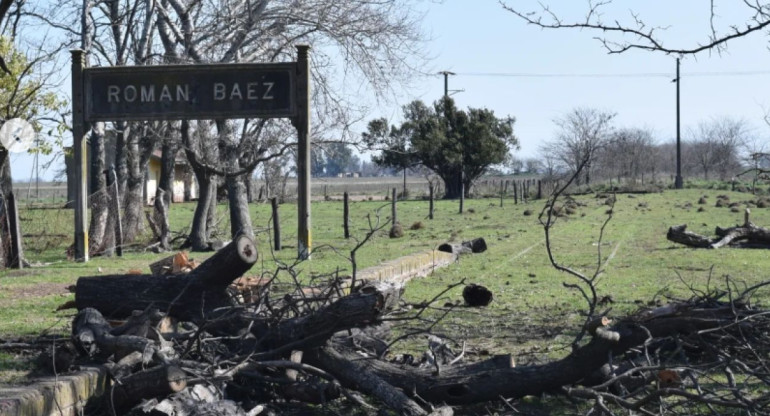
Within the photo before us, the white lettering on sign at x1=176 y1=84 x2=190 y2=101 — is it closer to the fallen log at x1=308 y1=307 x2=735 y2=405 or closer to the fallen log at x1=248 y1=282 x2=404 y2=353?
the fallen log at x1=248 y1=282 x2=404 y2=353

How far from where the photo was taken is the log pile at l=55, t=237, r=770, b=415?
19.5 ft

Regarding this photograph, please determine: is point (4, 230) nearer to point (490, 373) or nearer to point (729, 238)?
point (490, 373)

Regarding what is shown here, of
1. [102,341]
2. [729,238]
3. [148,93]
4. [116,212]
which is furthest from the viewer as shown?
[116,212]

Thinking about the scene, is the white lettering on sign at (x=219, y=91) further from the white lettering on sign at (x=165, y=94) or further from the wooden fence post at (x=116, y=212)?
the wooden fence post at (x=116, y=212)

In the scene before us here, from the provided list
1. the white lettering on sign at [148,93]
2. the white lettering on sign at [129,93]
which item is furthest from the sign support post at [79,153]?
the white lettering on sign at [148,93]

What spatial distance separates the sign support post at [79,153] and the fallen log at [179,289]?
8741mm

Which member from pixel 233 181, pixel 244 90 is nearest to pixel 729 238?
pixel 244 90

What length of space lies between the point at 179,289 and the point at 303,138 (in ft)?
28.2

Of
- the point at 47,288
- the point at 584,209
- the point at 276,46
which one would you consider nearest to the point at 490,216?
the point at 584,209

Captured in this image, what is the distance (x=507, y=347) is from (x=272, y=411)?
10.0 ft

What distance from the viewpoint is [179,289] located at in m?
8.12

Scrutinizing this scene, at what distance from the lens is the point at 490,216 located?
36.1 meters

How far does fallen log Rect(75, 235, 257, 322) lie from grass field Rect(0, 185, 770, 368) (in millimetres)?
361

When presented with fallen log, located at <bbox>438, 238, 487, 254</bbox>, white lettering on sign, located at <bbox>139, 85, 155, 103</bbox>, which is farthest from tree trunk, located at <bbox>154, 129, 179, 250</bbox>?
fallen log, located at <bbox>438, 238, 487, 254</bbox>
